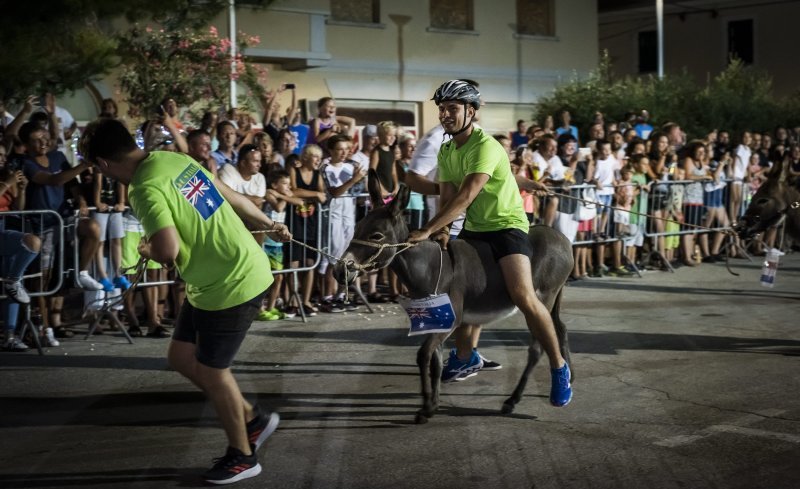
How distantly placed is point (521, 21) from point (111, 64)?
19403mm

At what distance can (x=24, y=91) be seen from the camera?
12797 mm

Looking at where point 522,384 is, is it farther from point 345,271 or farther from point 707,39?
point 707,39

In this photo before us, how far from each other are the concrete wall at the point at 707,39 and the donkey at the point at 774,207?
102 ft

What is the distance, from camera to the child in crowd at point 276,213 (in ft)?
37.9

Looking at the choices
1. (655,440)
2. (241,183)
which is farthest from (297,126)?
(655,440)

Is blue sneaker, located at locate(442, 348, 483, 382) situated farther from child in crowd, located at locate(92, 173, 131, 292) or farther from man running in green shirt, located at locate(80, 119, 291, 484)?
child in crowd, located at locate(92, 173, 131, 292)

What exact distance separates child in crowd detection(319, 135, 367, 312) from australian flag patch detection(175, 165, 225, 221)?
6.38m

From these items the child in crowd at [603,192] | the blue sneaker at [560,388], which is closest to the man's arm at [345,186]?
the child in crowd at [603,192]

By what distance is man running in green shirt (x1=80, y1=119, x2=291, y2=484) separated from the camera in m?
5.55

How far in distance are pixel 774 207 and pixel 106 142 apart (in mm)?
6863

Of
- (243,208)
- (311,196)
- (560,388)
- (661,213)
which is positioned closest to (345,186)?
(311,196)

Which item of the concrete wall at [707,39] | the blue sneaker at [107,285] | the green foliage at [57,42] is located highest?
the concrete wall at [707,39]

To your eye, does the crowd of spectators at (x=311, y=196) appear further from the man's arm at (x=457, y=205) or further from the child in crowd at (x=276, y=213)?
the man's arm at (x=457, y=205)

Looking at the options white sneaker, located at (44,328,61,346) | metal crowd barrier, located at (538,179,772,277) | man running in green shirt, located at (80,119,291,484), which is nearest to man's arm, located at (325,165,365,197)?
metal crowd barrier, located at (538,179,772,277)
